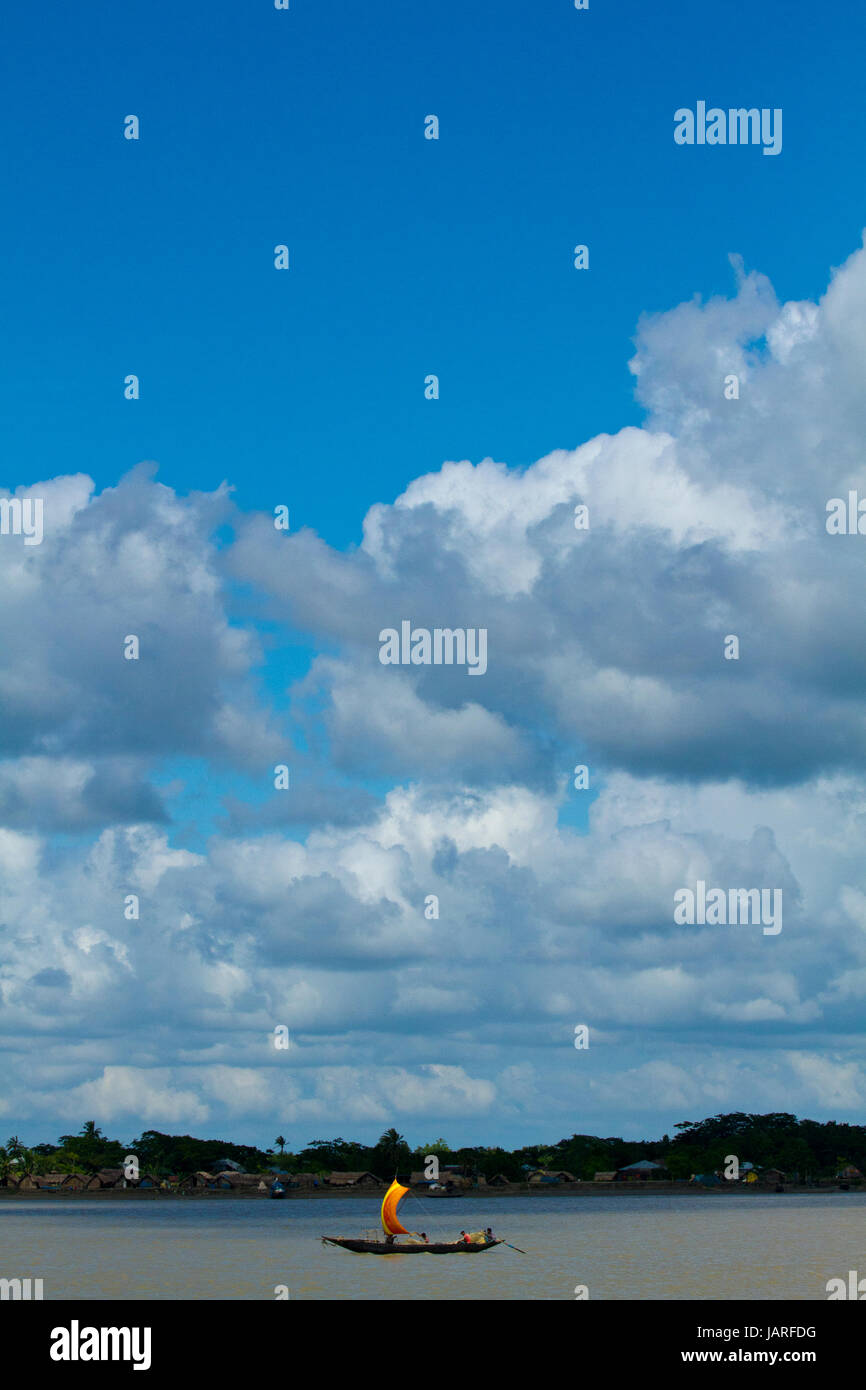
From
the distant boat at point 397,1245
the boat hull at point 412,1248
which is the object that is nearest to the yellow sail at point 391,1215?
the distant boat at point 397,1245

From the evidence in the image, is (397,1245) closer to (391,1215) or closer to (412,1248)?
(412,1248)

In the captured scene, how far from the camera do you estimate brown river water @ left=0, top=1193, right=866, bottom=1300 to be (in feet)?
252

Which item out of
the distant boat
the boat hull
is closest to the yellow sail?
the distant boat

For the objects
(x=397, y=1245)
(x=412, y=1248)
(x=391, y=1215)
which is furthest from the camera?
(x=391, y=1215)

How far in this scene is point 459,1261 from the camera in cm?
9425

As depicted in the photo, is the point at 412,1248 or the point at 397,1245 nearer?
the point at 412,1248

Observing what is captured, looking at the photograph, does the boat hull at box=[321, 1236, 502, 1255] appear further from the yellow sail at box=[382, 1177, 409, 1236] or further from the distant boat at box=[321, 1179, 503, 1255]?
the yellow sail at box=[382, 1177, 409, 1236]

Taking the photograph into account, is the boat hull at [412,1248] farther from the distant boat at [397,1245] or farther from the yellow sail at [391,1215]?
the yellow sail at [391,1215]

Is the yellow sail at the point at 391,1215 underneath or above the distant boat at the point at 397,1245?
above

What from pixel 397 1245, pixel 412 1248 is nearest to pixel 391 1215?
pixel 397 1245

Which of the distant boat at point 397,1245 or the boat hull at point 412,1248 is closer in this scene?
the boat hull at point 412,1248

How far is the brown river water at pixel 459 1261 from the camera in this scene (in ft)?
252

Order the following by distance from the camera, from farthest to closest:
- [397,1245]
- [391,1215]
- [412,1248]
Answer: [391,1215], [397,1245], [412,1248]
